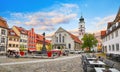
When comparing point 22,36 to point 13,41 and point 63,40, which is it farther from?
point 63,40

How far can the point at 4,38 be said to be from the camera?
5469cm

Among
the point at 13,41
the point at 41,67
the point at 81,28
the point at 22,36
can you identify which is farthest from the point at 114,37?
the point at 81,28

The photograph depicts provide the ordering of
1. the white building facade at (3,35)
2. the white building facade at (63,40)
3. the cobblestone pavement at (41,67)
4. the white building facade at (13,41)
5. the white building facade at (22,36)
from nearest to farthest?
the cobblestone pavement at (41,67) < the white building facade at (3,35) < the white building facade at (13,41) < the white building facade at (22,36) < the white building facade at (63,40)

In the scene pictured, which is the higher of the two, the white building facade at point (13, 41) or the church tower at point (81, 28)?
the church tower at point (81, 28)

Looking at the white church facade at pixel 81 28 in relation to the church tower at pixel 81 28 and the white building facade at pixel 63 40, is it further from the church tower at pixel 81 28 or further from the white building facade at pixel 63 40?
the white building facade at pixel 63 40

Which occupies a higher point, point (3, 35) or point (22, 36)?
point (22, 36)

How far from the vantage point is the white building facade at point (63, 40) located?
82375 mm

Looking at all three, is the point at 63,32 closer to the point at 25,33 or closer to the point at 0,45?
the point at 25,33

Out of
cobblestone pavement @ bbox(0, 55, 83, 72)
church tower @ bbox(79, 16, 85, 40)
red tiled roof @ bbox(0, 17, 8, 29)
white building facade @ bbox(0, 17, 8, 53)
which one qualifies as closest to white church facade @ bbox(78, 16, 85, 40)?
church tower @ bbox(79, 16, 85, 40)

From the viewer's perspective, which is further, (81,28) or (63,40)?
(81,28)

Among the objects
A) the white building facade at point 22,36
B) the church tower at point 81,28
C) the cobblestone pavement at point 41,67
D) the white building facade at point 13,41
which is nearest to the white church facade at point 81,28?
the church tower at point 81,28

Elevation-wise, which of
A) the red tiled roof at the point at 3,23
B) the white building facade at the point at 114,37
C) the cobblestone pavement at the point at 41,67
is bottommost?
the cobblestone pavement at the point at 41,67

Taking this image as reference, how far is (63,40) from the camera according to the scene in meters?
83.9

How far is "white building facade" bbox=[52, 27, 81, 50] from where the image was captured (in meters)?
82.4
